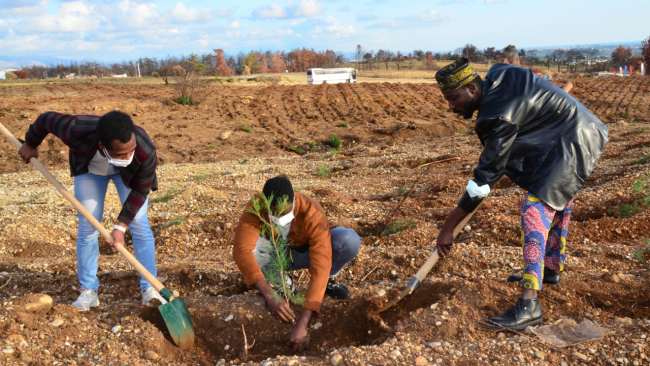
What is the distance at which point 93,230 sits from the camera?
310 centimetres

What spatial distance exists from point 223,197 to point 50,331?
358 centimetres

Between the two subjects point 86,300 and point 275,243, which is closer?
point 275,243

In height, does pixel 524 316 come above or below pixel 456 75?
below

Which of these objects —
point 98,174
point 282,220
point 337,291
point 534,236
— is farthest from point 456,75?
point 98,174

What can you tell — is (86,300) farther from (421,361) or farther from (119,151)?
(421,361)

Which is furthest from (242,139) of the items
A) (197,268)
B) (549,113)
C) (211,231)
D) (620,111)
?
(620,111)

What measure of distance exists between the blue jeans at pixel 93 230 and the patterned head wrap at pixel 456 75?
2.18m

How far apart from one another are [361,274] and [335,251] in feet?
2.32

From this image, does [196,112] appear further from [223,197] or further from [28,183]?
[223,197]

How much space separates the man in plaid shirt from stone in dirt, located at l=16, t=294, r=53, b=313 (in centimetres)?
22

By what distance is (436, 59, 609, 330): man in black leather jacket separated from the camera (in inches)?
95.6

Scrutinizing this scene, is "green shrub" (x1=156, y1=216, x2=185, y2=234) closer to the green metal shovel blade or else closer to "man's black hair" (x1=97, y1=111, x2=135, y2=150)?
the green metal shovel blade

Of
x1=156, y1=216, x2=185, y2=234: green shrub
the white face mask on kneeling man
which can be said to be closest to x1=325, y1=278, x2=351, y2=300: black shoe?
the white face mask on kneeling man

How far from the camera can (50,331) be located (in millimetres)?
2695
